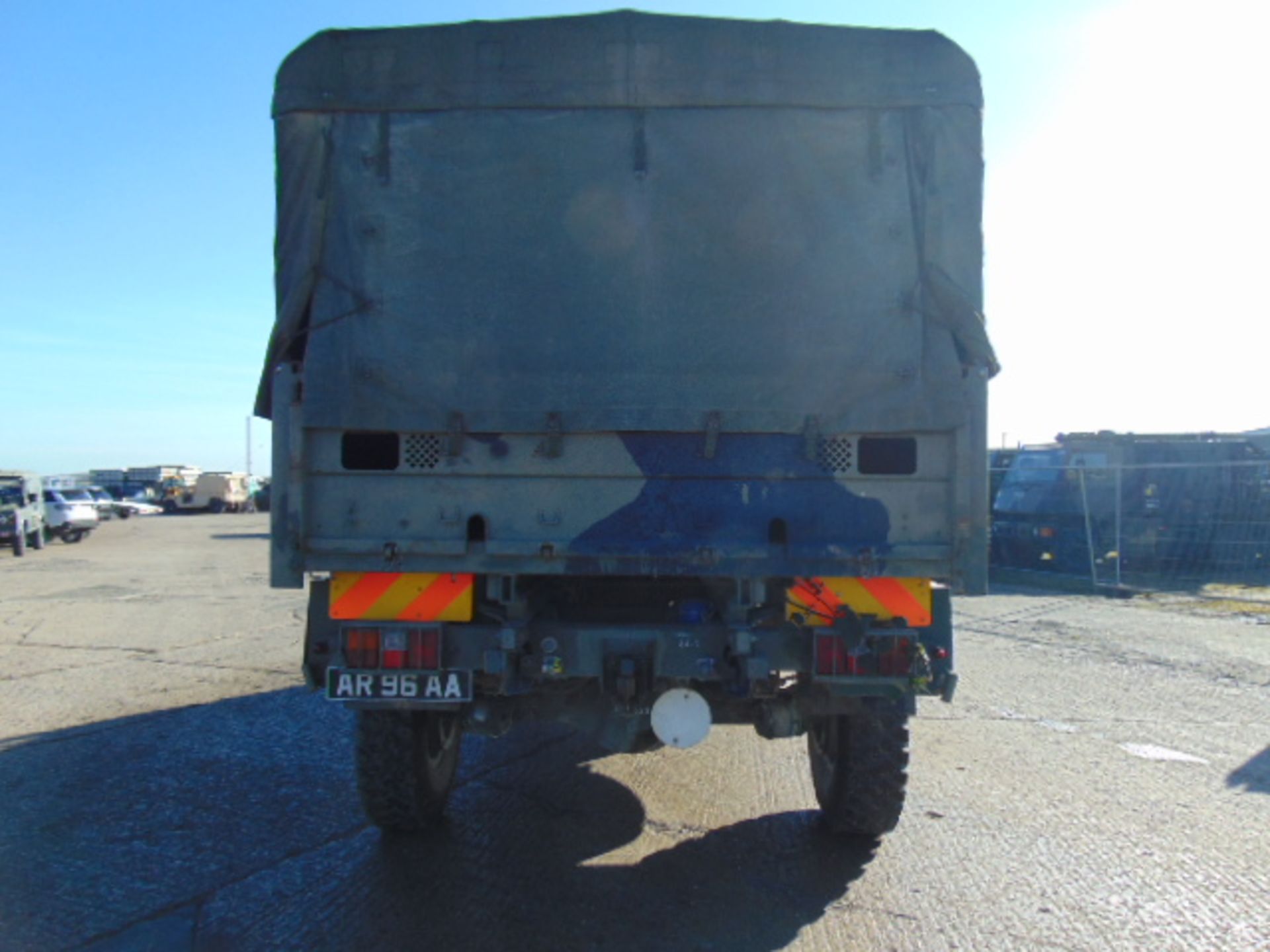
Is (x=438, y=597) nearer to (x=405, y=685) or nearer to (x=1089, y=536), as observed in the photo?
(x=405, y=685)

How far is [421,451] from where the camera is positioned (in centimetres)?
407

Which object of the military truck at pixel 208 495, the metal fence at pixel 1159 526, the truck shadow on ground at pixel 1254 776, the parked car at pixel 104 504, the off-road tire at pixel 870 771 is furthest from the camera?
the military truck at pixel 208 495

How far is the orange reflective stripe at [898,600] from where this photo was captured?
404cm

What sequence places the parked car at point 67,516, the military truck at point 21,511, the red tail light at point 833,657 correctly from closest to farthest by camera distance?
1. the red tail light at point 833,657
2. the military truck at point 21,511
3. the parked car at point 67,516

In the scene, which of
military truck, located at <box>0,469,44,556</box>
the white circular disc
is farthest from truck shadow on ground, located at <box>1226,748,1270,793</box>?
military truck, located at <box>0,469,44,556</box>

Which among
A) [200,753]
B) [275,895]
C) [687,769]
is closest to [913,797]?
[687,769]

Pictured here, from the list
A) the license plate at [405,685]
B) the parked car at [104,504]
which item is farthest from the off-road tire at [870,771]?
the parked car at [104,504]

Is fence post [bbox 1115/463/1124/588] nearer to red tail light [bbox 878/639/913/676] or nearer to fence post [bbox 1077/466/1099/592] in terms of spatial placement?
fence post [bbox 1077/466/1099/592]

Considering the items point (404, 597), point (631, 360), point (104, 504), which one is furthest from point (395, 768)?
point (104, 504)

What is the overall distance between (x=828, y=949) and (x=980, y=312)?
2.46m

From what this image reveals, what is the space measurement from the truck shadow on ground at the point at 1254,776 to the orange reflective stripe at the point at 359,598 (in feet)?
15.6

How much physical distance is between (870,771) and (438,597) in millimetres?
2016

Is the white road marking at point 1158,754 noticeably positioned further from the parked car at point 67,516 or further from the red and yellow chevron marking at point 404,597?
the parked car at point 67,516

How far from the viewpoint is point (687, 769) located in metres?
5.89
